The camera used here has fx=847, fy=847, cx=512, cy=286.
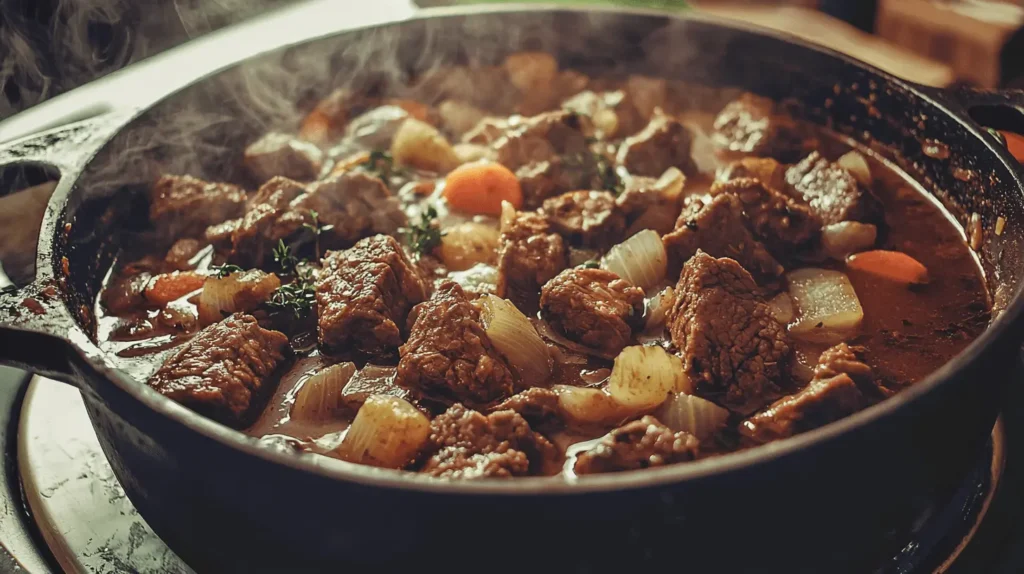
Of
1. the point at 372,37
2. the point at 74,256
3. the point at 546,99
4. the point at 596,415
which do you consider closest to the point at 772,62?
the point at 546,99

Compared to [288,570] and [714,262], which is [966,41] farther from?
[288,570]

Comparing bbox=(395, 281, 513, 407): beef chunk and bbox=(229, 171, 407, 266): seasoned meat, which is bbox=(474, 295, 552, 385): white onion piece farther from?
bbox=(229, 171, 407, 266): seasoned meat

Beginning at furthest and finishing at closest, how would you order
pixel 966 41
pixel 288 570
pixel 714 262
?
pixel 966 41
pixel 714 262
pixel 288 570

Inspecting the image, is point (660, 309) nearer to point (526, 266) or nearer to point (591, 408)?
point (526, 266)

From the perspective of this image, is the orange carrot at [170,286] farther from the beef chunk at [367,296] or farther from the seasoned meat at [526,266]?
the seasoned meat at [526,266]

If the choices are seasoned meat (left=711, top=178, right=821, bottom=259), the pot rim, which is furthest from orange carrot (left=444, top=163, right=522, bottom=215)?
the pot rim
